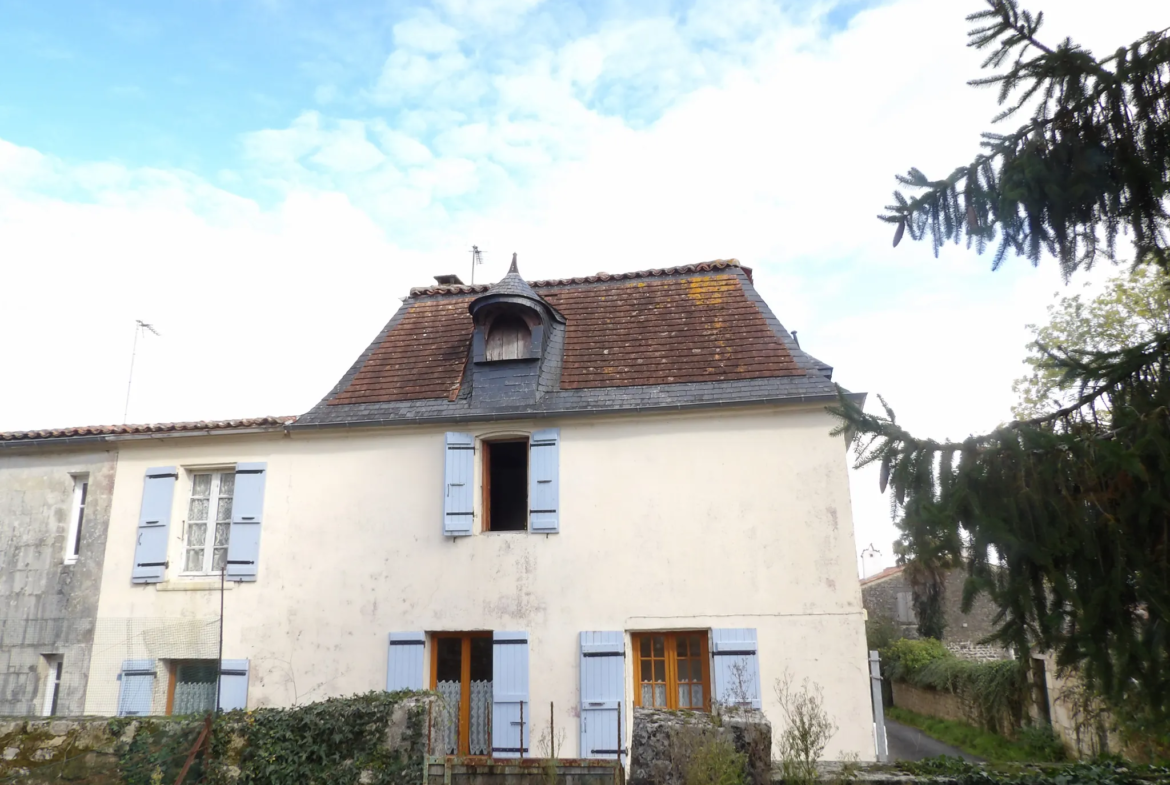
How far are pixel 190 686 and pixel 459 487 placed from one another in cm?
410

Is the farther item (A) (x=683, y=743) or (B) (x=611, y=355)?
(B) (x=611, y=355)

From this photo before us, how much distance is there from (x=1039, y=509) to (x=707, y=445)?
5896mm

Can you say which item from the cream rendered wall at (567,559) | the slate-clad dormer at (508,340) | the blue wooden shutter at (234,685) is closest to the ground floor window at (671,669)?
the cream rendered wall at (567,559)

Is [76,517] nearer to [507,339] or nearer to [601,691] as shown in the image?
[507,339]

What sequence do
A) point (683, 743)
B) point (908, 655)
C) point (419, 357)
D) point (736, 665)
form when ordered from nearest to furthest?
point (683, 743) → point (736, 665) → point (419, 357) → point (908, 655)

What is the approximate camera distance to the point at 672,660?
9469 mm

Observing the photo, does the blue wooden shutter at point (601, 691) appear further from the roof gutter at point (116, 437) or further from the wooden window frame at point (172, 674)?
the roof gutter at point (116, 437)

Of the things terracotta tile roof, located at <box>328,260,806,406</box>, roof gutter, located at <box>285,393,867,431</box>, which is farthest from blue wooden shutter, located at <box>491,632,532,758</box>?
terracotta tile roof, located at <box>328,260,806,406</box>

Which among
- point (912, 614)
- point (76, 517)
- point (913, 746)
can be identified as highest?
point (76, 517)

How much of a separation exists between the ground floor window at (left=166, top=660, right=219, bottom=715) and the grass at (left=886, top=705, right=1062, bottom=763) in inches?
444

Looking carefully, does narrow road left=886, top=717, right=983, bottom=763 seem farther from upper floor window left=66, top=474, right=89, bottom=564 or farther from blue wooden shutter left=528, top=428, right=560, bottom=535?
upper floor window left=66, top=474, right=89, bottom=564

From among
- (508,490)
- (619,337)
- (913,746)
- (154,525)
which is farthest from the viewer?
(913,746)

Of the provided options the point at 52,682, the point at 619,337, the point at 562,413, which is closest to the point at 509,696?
the point at 562,413

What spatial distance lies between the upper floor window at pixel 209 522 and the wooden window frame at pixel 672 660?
5.19 meters
